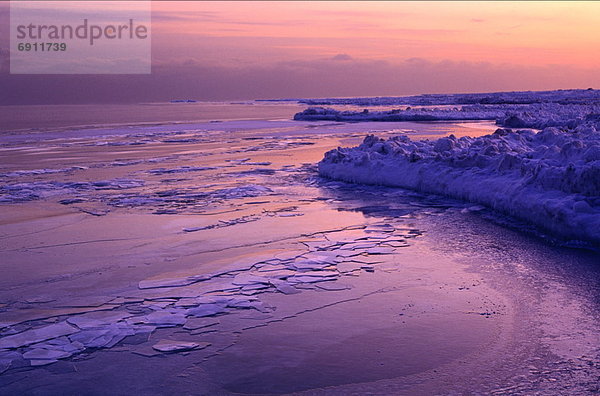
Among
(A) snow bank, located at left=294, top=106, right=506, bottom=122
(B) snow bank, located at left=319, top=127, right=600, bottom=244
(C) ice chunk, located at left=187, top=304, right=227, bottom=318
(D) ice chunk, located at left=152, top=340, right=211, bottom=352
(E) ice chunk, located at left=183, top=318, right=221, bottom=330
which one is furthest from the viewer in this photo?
(A) snow bank, located at left=294, top=106, right=506, bottom=122

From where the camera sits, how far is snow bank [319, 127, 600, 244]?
6.18 metres

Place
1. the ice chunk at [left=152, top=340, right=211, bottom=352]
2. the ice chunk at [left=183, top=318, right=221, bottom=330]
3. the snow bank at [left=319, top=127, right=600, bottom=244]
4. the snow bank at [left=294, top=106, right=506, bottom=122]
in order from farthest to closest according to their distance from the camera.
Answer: the snow bank at [left=294, top=106, right=506, bottom=122]
the snow bank at [left=319, top=127, right=600, bottom=244]
the ice chunk at [left=183, top=318, right=221, bottom=330]
the ice chunk at [left=152, top=340, right=211, bottom=352]

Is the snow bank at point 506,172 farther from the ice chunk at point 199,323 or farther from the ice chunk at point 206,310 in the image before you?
the ice chunk at point 199,323

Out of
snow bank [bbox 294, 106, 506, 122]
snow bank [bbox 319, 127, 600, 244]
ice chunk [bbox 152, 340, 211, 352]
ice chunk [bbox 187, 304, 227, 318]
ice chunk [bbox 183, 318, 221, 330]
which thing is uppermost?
snow bank [bbox 294, 106, 506, 122]

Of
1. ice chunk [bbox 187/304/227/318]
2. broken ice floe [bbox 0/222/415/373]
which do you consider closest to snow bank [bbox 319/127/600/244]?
broken ice floe [bbox 0/222/415/373]

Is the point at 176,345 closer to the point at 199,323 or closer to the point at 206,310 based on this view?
the point at 199,323

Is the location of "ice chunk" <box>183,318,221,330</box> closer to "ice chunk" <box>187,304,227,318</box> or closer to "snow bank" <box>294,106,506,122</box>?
"ice chunk" <box>187,304,227,318</box>

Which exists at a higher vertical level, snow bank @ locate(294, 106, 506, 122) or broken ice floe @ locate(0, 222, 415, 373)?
snow bank @ locate(294, 106, 506, 122)

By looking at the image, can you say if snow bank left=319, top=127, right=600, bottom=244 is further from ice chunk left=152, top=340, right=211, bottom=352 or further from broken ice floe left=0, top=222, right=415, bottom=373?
ice chunk left=152, top=340, right=211, bottom=352

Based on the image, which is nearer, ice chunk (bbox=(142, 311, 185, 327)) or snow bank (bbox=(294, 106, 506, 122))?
ice chunk (bbox=(142, 311, 185, 327))

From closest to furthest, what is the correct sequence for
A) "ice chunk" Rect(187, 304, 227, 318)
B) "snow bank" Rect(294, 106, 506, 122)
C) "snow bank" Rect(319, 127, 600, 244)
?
"ice chunk" Rect(187, 304, 227, 318)
"snow bank" Rect(319, 127, 600, 244)
"snow bank" Rect(294, 106, 506, 122)

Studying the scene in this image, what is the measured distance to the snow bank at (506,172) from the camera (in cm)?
618

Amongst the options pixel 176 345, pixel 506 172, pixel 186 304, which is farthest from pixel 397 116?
pixel 176 345

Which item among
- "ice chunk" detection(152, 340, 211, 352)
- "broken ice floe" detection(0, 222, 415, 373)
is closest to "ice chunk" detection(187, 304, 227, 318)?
"broken ice floe" detection(0, 222, 415, 373)
